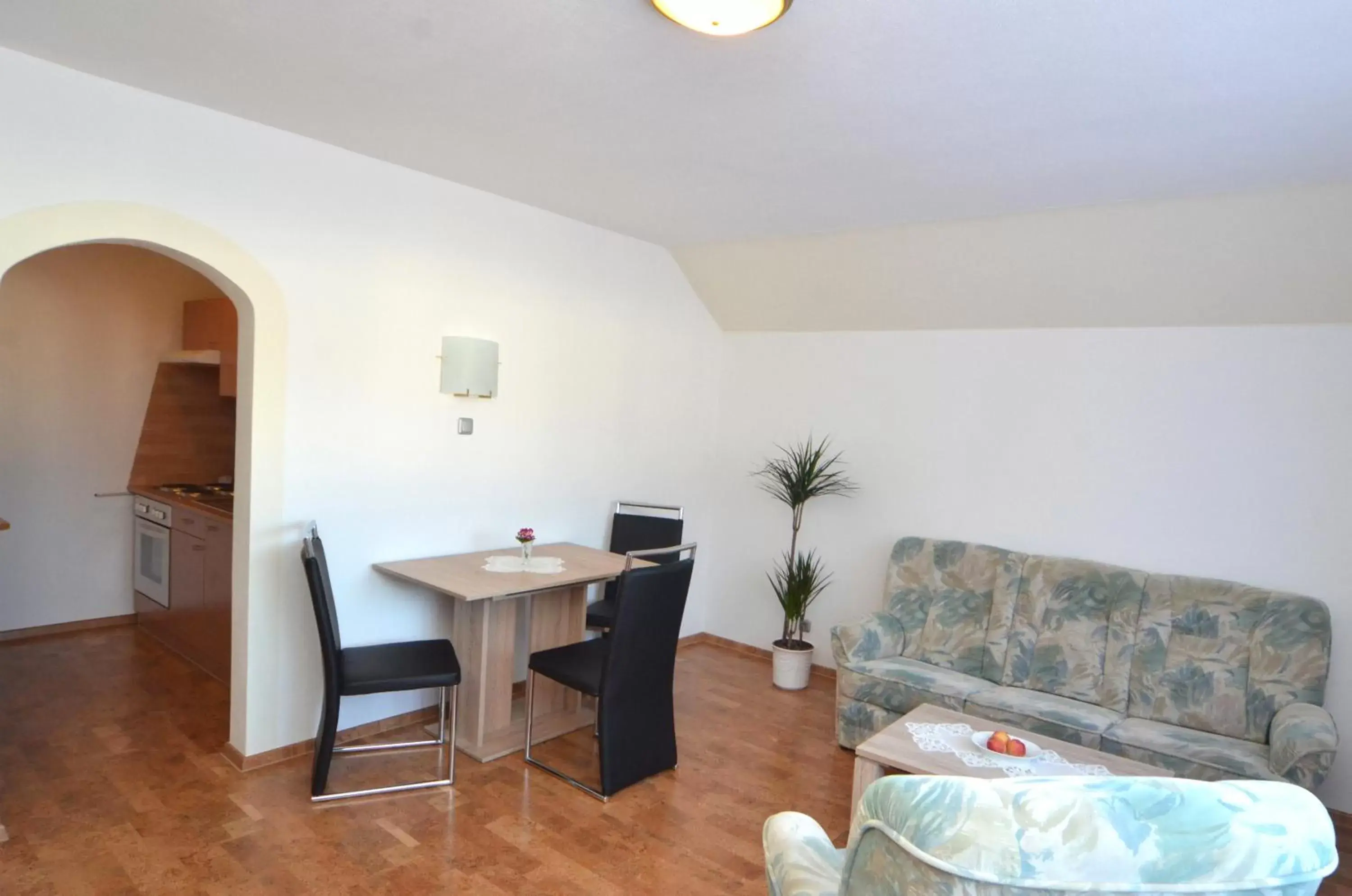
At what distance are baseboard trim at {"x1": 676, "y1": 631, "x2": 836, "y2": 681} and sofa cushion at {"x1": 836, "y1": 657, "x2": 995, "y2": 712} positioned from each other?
1.02 metres

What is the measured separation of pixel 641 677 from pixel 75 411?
397cm

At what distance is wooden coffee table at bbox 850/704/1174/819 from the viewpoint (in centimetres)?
273

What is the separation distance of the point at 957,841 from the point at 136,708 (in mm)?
3995

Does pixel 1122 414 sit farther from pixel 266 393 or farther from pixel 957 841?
pixel 266 393

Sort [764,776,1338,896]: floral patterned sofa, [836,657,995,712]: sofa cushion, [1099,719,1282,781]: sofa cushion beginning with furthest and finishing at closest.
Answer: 1. [836,657,995,712]: sofa cushion
2. [1099,719,1282,781]: sofa cushion
3. [764,776,1338,896]: floral patterned sofa

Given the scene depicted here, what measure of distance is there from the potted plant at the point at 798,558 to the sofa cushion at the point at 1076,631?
46.7 inches

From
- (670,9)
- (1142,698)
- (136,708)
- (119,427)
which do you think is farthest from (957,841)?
(119,427)

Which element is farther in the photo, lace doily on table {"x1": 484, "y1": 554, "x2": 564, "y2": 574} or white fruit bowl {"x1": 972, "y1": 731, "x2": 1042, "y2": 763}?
lace doily on table {"x1": 484, "y1": 554, "x2": 564, "y2": 574}

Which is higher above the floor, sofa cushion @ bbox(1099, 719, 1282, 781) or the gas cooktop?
the gas cooktop

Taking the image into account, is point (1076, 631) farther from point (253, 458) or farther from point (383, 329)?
point (253, 458)

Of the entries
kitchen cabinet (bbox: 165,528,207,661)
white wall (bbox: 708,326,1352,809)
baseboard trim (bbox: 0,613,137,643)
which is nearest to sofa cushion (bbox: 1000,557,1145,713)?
white wall (bbox: 708,326,1352,809)

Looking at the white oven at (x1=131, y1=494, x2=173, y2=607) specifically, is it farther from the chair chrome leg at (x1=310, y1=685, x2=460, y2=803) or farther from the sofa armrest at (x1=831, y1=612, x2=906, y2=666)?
the sofa armrest at (x1=831, y1=612, x2=906, y2=666)

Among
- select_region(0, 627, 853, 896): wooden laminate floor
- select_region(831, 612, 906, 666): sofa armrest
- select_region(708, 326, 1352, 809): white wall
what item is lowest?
select_region(0, 627, 853, 896): wooden laminate floor

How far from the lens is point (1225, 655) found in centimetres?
352
